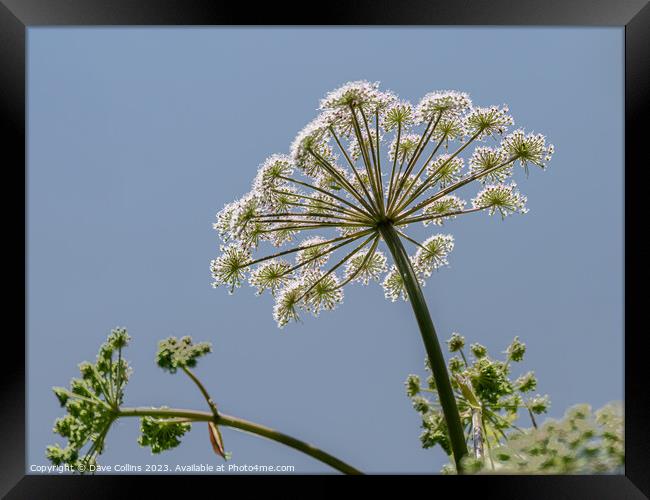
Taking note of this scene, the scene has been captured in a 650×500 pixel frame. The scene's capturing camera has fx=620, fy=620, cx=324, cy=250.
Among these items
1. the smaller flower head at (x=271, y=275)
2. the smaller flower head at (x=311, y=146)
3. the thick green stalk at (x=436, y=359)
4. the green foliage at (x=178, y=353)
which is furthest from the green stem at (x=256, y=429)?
the smaller flower head at (x=311, y=146)

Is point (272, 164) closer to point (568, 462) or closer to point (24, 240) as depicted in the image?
point (24, 240)

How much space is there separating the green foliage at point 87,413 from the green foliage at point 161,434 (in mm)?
323

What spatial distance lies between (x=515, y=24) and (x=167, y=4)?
2988 millimetres

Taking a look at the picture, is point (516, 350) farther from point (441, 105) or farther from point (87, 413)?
point (87, 413)

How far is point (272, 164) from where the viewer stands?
6.42 m

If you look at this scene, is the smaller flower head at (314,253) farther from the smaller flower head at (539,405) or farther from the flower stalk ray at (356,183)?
the smaller flower head at (539,405)

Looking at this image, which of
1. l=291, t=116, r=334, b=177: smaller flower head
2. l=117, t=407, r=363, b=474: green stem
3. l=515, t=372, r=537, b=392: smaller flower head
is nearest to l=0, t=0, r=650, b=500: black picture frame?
l=117, t=407, r=363, b=474: green stem

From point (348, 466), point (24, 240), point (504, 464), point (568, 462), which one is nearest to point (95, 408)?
point (24, 240)

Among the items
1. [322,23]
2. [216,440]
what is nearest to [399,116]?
[322,23]

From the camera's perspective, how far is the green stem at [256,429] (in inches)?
195

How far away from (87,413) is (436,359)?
3.17 m

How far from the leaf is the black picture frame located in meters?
0.26

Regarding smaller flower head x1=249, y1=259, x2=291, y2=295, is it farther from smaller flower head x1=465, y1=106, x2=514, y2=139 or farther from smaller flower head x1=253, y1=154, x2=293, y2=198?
smaller flower head x1=465, y1=106, x2=514, y2=139

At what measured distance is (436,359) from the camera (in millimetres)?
5355
